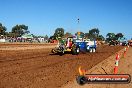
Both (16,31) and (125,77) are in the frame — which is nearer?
(125,77)

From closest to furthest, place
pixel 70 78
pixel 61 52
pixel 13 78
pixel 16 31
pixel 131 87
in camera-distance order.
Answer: pixel 131 87 → pixel 13 78 → pixel 70 78 → pixel 61 52 → pixel 16 31

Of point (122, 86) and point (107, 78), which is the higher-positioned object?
point (107, 78)

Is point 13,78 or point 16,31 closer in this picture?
point 13,78

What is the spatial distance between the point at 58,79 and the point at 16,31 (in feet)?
420

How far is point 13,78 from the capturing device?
1269 centimetres

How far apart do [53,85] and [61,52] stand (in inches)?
606

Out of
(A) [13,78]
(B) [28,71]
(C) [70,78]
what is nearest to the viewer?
(A) [13,78]

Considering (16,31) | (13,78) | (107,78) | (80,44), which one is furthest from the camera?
(16,31)

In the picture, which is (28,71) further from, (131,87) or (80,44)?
(80,44)

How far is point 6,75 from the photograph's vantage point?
13.4m

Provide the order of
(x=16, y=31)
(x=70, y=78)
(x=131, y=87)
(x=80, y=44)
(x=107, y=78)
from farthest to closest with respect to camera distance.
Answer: (x=16, y=31), (x=80, y=44), (x=70, y=78), (x=131, y=87), (x=107, y=78)

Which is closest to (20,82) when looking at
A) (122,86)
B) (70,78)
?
(70,78)

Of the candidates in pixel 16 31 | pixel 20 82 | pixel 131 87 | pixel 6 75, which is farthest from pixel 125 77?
pixel 16 31

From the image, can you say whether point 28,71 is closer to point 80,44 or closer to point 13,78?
point 13,78
